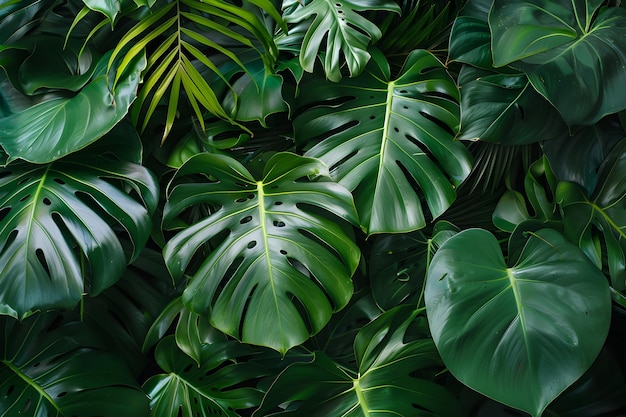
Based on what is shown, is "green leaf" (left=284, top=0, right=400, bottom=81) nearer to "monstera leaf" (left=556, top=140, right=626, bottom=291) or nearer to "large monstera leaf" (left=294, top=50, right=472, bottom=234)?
"large monstera leaf" (left=294, top=50, right=472, bottom=234)

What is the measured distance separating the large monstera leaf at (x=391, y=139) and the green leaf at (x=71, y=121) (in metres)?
0.34

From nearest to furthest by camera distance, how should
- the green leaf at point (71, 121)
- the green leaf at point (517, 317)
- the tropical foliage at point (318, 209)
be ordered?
the green leaf at point (517, 317) → the tropical foliage at point (318, 209) → the green leaf at point (71, 121)

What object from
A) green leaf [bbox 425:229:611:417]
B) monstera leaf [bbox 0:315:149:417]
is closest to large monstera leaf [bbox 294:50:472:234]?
green leaf [bbox 425:229:611:417]

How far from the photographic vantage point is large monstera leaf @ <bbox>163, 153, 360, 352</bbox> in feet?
3.13

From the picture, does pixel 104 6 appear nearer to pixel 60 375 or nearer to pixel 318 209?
pixel 318 209

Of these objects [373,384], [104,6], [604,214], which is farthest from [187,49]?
[604,214]

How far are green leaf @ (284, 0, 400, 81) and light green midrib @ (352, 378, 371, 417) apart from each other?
1.83 ft

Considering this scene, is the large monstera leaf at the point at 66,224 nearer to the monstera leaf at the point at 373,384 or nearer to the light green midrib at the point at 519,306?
the monstera leaf at the point at 373,384

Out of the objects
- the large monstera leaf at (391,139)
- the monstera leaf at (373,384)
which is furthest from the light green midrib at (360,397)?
the large monstera leaf at (391,139)

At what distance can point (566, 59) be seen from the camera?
100cm

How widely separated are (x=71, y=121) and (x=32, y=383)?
0.50 meters

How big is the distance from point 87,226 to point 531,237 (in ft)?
2.51

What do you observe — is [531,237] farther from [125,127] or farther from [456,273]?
[125,127]

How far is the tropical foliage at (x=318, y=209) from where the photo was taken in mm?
942
